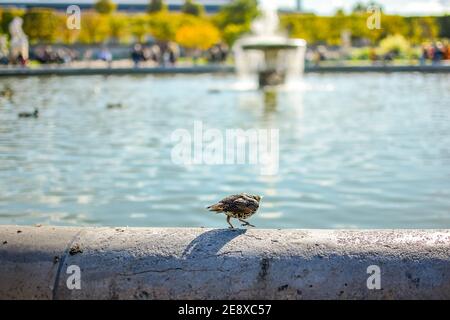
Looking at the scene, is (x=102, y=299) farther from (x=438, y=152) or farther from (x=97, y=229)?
(x=438, y=152)

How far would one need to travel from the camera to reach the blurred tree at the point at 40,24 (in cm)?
6134

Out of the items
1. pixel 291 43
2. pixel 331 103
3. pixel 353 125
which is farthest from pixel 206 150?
pixel 291 43

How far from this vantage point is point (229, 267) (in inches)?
122

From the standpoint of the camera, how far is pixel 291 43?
28547 millimetres

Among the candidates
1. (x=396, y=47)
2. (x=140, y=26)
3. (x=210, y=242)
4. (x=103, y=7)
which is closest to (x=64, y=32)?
(x=140, y=26)

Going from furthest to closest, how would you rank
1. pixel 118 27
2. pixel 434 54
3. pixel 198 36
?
pixel 118 27 → pixel 198 36 → pixel 434 54

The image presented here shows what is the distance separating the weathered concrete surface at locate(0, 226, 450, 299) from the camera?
10.1 feet

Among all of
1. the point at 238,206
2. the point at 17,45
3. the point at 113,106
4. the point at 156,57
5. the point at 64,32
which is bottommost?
the point at 113,106

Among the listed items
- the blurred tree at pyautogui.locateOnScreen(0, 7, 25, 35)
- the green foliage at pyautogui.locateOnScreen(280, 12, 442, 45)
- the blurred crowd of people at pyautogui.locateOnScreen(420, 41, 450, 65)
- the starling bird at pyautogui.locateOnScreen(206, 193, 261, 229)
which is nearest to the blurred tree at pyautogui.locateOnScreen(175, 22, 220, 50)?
Result: the green foliage at pyautogui.locateOnScreen(280, 12, 442, 45)

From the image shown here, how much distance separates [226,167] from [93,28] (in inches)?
2271

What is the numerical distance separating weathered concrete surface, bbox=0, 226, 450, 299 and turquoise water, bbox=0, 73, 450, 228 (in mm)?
3443

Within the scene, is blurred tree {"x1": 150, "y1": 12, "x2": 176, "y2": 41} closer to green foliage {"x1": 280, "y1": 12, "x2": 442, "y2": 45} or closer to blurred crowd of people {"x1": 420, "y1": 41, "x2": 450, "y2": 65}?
green foliage {"x1": 280, "y1": 12, "x2": 442, "y2": 45}

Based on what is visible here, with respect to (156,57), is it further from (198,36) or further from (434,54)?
(198,36)

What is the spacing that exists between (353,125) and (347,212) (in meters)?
7.53
